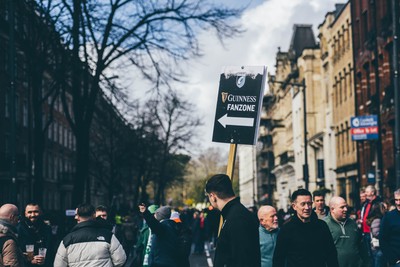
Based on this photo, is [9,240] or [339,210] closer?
[9,240]

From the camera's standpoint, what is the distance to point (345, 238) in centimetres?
960

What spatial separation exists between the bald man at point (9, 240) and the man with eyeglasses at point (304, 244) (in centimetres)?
264

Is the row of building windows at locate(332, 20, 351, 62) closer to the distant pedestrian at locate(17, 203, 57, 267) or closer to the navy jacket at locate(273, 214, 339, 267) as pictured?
the distant pedestrian at locate(17, 203, 57, 267)

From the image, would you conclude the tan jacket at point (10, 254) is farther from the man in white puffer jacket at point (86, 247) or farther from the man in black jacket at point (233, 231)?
the man in black jacket at point (233, 231)

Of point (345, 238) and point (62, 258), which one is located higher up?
point (345, 238)

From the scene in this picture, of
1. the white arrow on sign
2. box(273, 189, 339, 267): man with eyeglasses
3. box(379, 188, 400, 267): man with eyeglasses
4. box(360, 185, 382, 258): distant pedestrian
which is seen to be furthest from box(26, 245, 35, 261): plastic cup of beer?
box(360, 185, 382, 258): distant pedestrian

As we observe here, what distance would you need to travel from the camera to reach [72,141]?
→ 268 feet

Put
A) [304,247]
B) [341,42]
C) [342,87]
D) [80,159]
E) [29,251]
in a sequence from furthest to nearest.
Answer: [341,42] → [342,87] → [80,159] → [29,251] → [304,247]

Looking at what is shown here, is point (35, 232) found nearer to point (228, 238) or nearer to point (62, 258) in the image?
point (62, 258)

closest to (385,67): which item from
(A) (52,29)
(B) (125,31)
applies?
(B) (125,31)

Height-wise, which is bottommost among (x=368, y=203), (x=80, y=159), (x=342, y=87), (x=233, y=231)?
(x=233, y=231)

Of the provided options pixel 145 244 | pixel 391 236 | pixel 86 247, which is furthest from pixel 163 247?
pixel 391 236

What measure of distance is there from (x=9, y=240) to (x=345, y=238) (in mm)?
4050

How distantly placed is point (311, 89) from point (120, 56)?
42.9 metres
